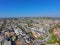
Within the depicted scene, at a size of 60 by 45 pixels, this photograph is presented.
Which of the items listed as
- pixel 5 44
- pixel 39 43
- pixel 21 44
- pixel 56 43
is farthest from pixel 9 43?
pixel 56 43

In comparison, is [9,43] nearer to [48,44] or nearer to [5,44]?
[5,44]

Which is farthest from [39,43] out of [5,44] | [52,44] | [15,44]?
[5,44]

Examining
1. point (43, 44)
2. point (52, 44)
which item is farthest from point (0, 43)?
point (52, 44)

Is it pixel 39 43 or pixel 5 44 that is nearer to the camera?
pixel 5 44

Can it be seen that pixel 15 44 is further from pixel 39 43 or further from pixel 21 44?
pixel 39 43

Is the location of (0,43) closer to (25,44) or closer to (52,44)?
(25,44)

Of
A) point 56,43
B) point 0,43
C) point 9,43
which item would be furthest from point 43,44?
point 0,43

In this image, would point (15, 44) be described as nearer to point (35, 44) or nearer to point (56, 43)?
point (35, 44)
